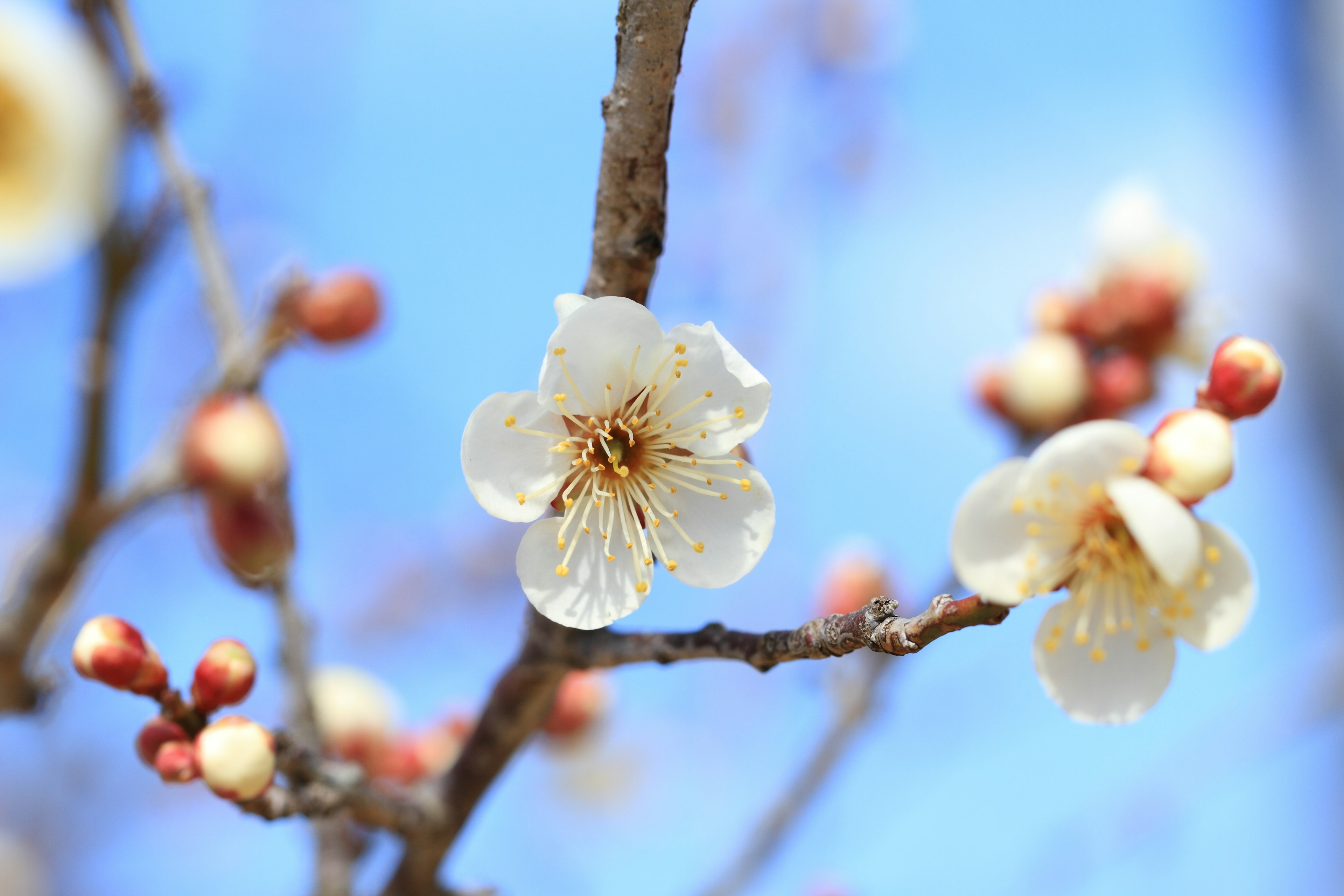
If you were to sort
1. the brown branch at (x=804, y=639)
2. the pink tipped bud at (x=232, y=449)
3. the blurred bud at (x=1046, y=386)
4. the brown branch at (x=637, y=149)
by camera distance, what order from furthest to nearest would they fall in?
the blurred bud at (x=1046, y=386)
the pink tipped bud at (x=232, y=449)
the brown branch at (x=637, y=149)
the brown branch at (x=804, y=639)

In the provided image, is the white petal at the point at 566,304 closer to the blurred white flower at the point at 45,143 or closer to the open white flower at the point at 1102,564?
the open white flower at the point at 1102,564

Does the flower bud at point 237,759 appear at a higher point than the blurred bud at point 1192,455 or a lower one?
lower

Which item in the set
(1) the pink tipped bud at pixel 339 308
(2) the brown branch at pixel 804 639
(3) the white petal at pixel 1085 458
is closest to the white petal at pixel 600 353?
(2) the brown branch at pixel 804 639

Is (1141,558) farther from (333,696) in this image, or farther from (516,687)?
(333,696)

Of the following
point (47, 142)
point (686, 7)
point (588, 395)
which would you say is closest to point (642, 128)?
point (686, 7)

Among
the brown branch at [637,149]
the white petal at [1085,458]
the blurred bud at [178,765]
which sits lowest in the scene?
the blurred bud at [178,765]

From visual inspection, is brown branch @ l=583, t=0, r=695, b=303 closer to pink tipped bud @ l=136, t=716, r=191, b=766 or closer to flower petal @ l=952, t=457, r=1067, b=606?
flower petal @ l=952, t=457, r=1067, b=606

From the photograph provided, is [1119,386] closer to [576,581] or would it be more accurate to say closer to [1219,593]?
[1219,593]

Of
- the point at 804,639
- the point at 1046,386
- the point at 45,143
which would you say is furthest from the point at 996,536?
the point at 45,143
